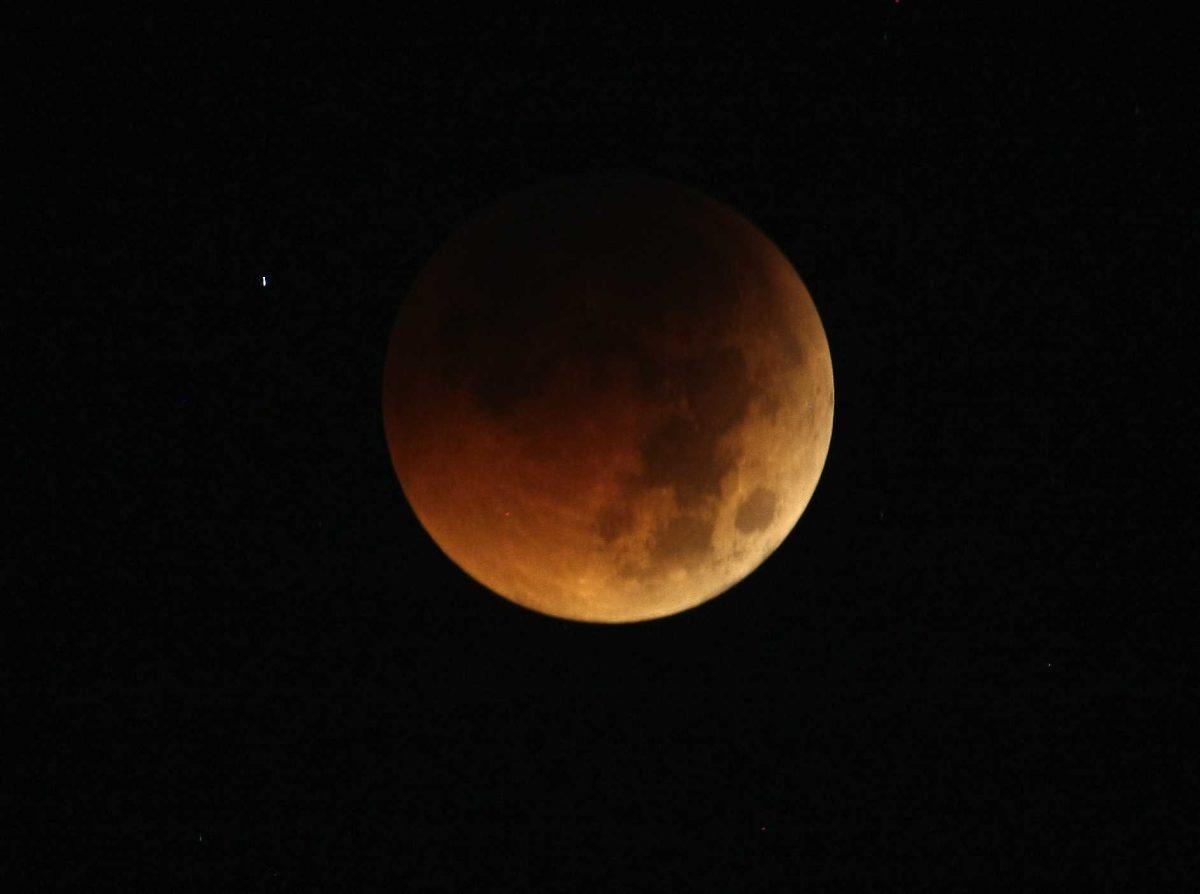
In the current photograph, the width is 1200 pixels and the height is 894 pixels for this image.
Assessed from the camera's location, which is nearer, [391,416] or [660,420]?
[660,420]

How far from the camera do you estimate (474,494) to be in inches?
127

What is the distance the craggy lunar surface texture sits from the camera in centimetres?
304

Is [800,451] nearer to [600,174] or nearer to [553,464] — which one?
[553,464]

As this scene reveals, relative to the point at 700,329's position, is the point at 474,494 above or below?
below

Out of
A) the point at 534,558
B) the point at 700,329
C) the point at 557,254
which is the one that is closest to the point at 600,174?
the point at 557,254

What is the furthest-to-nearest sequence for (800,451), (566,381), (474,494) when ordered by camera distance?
(800,451) → (474,494) → (566,381)

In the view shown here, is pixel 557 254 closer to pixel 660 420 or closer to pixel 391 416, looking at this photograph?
pixel 660 420

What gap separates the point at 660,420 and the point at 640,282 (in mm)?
510

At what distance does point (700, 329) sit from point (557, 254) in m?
0.60

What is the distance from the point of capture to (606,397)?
3012mm

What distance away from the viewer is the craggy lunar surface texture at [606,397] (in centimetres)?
304

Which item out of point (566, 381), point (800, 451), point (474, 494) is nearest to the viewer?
point (566, 381)

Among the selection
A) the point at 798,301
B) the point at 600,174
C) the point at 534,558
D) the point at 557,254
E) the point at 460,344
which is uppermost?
the point at 600,174

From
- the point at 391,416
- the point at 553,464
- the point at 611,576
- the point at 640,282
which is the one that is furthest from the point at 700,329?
the point at 391,416
